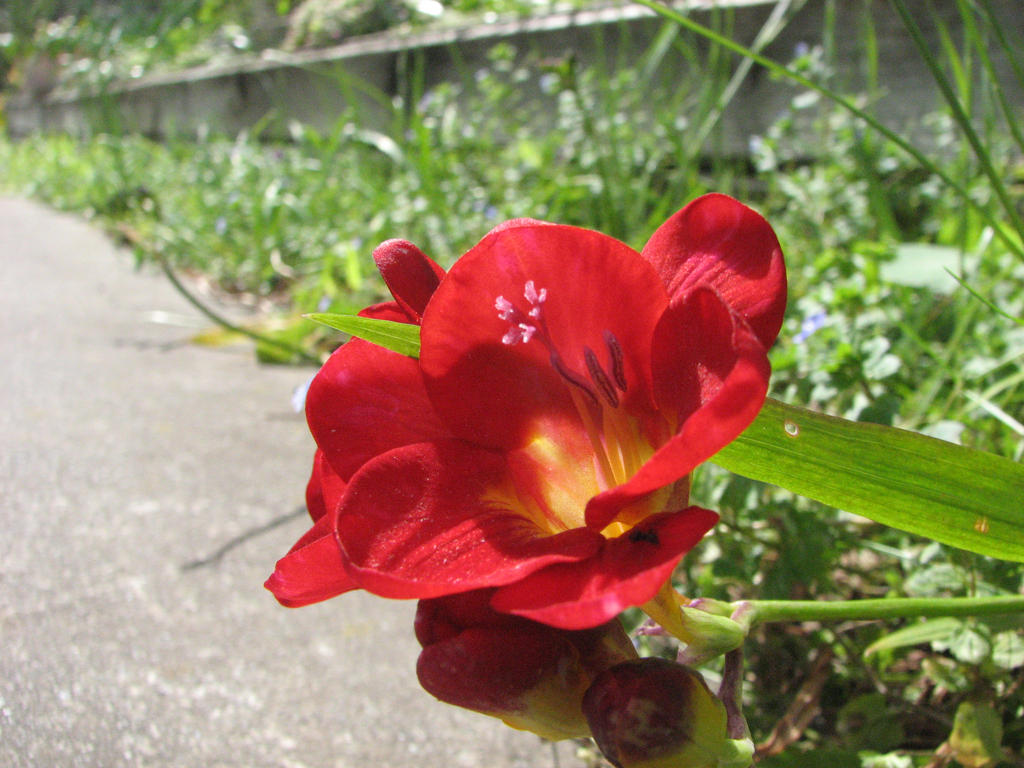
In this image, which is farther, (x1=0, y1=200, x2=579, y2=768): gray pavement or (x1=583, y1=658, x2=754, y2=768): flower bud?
(x1=0, y1=200, x2=579, y2=768): gray pavement

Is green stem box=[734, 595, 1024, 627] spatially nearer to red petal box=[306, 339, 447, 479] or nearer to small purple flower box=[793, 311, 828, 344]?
red petal box=[306, 339, 447, 479]

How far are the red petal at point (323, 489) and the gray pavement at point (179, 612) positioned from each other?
37cm

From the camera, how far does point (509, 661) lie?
52 cm

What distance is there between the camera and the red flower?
47 centimetres

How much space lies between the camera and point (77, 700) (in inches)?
35.4

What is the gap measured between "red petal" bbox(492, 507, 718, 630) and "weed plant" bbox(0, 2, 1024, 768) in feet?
1.17

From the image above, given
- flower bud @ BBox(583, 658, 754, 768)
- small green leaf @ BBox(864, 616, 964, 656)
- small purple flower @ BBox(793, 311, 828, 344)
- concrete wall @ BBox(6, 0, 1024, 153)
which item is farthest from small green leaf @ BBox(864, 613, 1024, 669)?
concrete wall @ BBox(6, 0, 1024, 153)

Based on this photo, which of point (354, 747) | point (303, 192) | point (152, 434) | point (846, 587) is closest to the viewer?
point (354, 747)

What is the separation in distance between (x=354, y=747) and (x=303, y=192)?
2943 millimetres

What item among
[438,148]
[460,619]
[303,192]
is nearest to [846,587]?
[460,619]

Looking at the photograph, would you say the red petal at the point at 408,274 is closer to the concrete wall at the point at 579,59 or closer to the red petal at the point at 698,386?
the red petal at the point at 698,386

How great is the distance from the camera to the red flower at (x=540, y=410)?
1.55 ft

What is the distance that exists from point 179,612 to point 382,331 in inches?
27.5

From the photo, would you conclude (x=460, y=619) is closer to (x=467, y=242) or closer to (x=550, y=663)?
(x=550, y=663)
